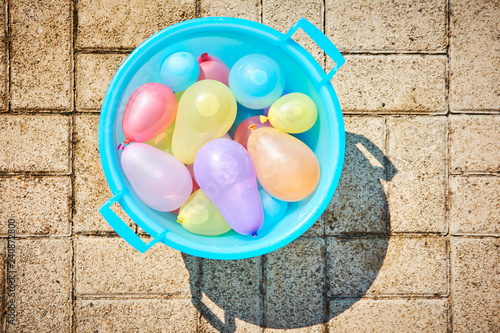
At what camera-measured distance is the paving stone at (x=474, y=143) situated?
1.03 metres

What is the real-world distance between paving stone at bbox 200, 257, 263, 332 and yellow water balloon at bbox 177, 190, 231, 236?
0.23 meters

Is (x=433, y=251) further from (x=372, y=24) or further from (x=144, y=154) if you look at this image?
(x=144, y=154)

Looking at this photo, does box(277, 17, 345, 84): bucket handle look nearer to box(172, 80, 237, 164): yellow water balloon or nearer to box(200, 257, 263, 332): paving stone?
box(172, 80, 237, 164): yellow water balloon

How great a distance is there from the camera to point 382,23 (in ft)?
3.35

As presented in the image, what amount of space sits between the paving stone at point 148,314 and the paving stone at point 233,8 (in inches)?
33.9

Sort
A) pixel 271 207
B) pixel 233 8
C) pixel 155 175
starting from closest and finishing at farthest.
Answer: pixel 155 175 → pixel 271 207 → pixel 233 8

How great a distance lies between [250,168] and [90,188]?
0.53 metres

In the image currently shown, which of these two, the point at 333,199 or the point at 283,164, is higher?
the point at 283,164

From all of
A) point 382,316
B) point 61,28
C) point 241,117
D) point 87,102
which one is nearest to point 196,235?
point 241,117

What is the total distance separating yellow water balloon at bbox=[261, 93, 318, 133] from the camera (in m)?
0.77

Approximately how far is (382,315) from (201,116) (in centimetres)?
80

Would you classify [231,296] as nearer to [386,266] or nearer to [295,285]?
[295,285]

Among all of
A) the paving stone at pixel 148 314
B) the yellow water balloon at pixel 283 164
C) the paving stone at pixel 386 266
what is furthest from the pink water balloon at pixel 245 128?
the paving stone at pixel 148 314

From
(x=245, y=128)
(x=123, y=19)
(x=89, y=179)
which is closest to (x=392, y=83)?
(x=245, y=128)
